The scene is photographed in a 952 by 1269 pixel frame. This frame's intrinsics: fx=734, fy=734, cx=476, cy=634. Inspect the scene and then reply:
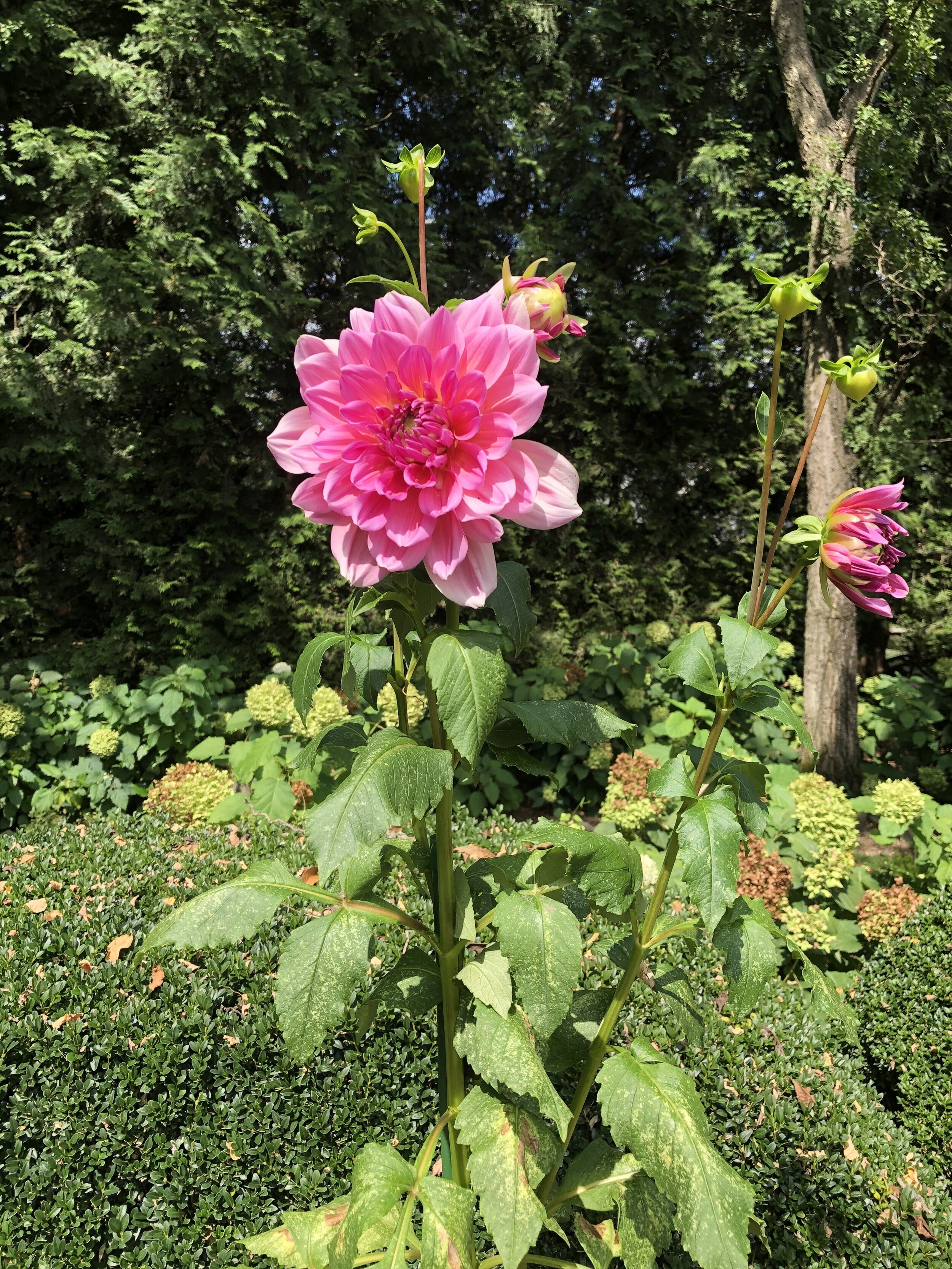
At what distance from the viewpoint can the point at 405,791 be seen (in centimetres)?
83

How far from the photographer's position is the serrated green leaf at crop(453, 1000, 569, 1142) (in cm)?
92

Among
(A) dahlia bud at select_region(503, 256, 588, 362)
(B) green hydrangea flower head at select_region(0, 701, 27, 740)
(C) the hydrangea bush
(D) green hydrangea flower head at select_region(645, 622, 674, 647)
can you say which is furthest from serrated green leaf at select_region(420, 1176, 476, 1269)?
(D) green hydrangea flower head at select_region(645, 622, 674, 647)

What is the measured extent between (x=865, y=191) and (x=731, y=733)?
3.54 meters

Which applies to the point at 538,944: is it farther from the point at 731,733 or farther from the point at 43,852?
the point at 731,733

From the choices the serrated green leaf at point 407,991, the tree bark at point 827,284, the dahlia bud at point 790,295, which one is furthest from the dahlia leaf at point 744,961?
the tree bark at point 827,284

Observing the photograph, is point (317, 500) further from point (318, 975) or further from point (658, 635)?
point (658, 635)

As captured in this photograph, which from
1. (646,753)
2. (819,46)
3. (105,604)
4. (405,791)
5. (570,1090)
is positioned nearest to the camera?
(405,791)

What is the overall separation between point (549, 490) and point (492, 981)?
647mm

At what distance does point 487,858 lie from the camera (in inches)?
50.1

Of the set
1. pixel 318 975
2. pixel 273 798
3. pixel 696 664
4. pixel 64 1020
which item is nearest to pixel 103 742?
pixel 273 798

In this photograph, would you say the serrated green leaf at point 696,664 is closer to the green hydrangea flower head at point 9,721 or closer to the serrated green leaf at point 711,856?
the serrated green leaf at point 711,856

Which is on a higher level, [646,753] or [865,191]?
[865,191]

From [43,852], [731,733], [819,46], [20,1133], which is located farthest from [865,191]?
[20,1133]

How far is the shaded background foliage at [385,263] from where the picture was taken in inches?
168
